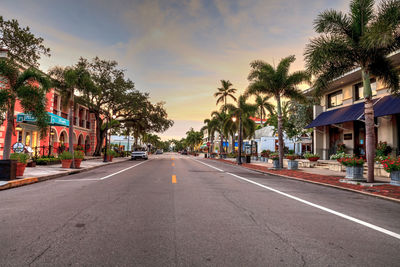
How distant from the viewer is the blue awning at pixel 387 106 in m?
14.5

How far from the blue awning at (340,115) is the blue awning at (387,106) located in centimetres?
114

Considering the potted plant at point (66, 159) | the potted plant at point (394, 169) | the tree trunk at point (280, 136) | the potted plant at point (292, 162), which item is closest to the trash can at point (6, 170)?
the potted plant at point (66, 159)

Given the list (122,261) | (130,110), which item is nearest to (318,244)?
(122,261)

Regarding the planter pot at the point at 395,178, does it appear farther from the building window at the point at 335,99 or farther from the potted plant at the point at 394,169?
the building window at the point at 335,99

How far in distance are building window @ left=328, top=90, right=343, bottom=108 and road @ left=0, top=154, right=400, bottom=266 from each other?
18.1m

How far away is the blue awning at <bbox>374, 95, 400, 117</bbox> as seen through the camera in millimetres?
14524

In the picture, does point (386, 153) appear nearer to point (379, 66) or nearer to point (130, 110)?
point (379, 66)

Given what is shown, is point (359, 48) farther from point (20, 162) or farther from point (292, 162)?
point (20, 162)

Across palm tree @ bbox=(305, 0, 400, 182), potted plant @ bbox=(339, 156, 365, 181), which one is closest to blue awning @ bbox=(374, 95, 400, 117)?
palm tree @ bbox=(305, 0, 400, 182)

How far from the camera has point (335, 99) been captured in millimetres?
23234

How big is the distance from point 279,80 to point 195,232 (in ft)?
57.8

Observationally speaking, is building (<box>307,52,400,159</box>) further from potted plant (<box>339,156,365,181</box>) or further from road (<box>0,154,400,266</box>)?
road (<box>0,154,400,266</box>)

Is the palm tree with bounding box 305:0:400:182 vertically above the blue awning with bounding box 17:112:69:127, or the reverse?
the palm tree with bounding box 305:0:400:182

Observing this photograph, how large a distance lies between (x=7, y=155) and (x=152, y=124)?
31.1m
